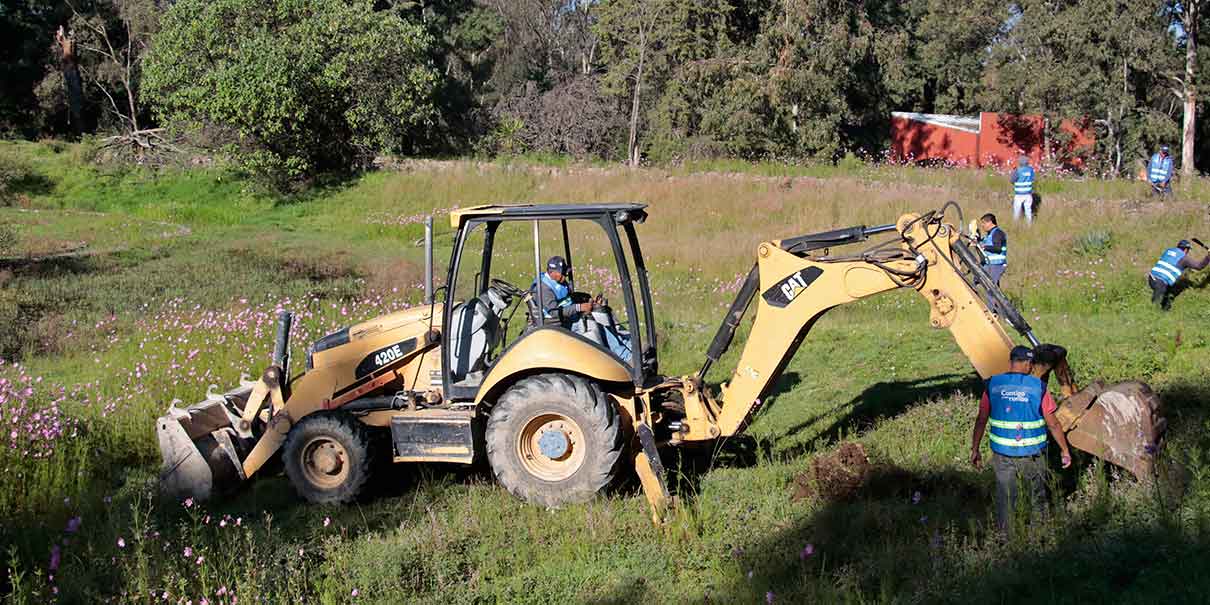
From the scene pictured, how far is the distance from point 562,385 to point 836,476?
2.06 meters

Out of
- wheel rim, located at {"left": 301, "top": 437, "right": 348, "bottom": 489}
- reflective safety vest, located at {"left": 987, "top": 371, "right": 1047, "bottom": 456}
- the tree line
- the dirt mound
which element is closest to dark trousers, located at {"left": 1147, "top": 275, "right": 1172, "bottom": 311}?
the dirt mound

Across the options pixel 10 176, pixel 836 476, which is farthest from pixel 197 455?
pixel 10 176

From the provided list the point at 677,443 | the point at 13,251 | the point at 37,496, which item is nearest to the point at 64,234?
the point at 13,251

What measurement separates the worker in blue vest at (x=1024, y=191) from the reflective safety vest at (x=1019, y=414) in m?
14.5

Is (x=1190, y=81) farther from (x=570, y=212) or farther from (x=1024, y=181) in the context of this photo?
(x=570, y=212)

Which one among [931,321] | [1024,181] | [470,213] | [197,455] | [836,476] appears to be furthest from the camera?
[1024,181]

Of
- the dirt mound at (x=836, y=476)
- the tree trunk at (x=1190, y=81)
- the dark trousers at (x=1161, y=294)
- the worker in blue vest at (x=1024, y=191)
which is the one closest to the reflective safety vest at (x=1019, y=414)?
the dirt mound at (x=836, y=476)

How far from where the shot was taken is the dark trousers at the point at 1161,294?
13.9m

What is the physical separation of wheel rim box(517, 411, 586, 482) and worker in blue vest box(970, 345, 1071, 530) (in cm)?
281

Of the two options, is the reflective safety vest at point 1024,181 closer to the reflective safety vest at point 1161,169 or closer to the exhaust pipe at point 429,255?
the reflective safety vest at point 1161,169

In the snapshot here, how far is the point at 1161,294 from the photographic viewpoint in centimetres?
1392

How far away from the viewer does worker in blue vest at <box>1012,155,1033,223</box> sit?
1967 cm

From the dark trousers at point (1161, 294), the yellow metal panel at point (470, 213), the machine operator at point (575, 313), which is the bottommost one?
the dark trousers at point (1161, 294)

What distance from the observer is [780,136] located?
3594 cm
